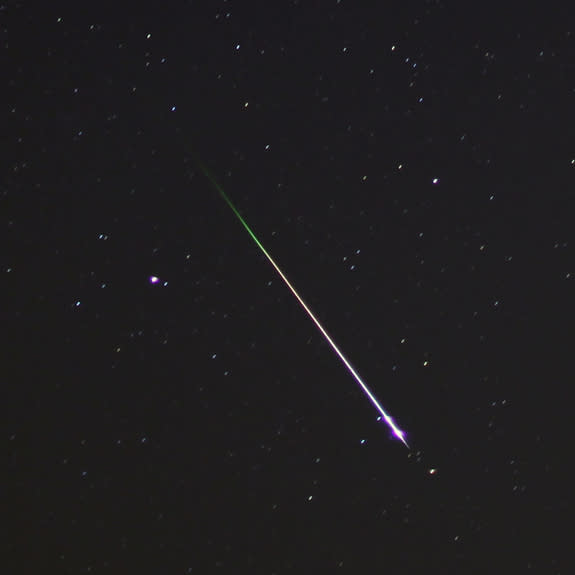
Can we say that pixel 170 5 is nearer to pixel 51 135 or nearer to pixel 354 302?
pixel 51 135

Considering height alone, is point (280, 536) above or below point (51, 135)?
below

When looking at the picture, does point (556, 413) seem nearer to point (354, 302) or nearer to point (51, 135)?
point (354, 302)

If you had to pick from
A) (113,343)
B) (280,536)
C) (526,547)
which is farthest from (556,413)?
(113,343)

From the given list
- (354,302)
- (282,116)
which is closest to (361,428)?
(354,302)

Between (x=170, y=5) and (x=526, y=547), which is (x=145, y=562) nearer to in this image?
(x=526, y=547)

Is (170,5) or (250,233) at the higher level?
(170,5)

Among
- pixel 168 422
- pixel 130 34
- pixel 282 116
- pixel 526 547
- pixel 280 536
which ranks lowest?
pixel 526 547

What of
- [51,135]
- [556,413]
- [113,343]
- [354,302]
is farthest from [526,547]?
[51,135]
